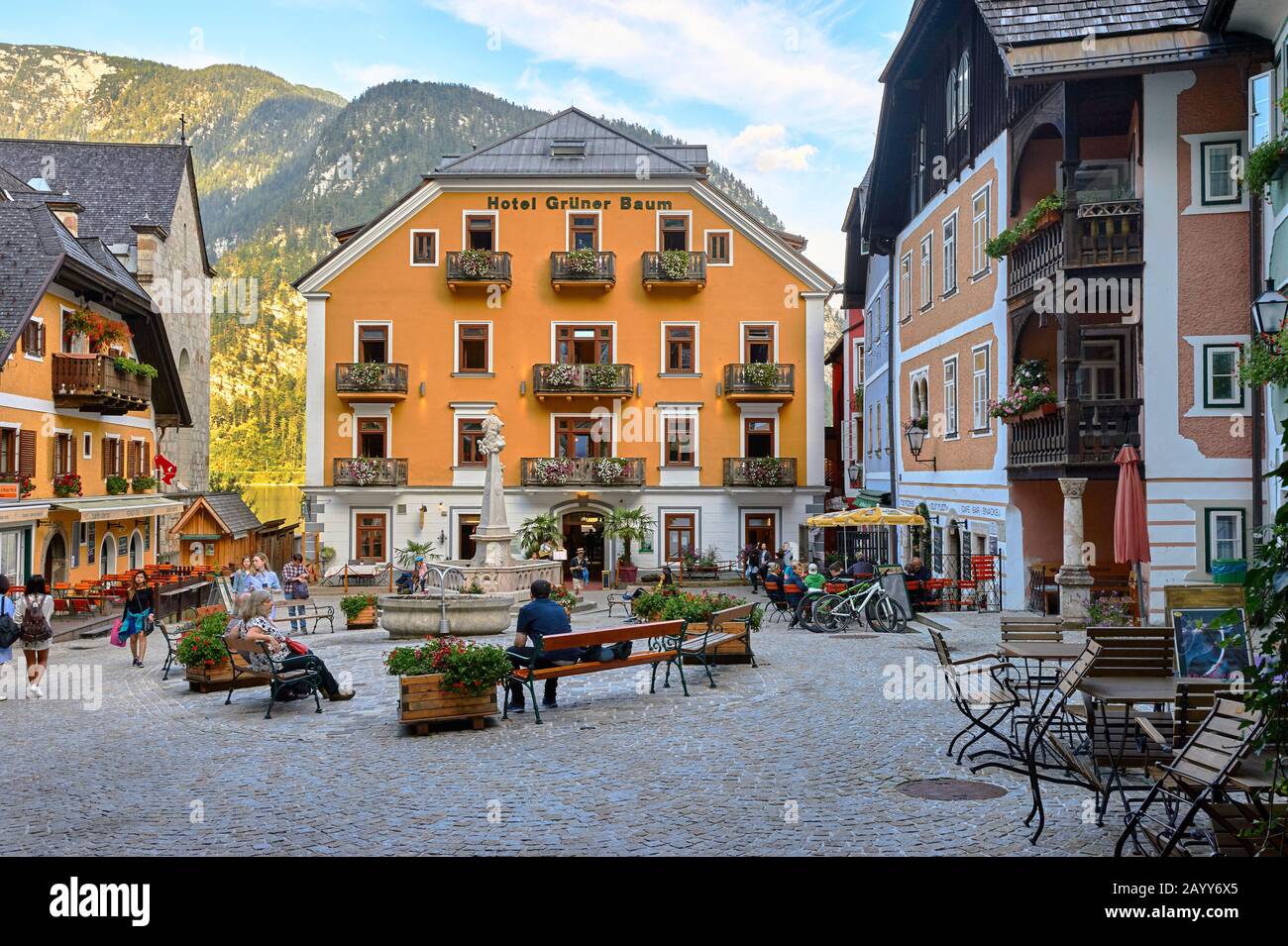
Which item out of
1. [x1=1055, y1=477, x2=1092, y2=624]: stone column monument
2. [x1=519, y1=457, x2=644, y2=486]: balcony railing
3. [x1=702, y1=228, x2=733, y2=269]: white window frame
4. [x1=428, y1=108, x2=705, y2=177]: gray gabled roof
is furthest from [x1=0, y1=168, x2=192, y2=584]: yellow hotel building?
[x1=1055, y1=477, x2=1092, y2=624]: stone column monument

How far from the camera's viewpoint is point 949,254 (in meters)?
26.4

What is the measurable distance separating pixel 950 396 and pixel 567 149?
18.1 m

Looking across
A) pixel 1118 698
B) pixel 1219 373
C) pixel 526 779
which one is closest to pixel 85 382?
pixel 526 779

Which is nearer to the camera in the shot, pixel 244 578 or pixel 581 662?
pixel 581 662

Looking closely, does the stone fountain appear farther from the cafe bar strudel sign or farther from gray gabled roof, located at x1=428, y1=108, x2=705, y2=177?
gray gabled roof, located at x1=428, y1=108, x2=705, y2=177

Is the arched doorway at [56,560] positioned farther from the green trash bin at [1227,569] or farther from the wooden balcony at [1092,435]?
the green trash bin at [1227,569]

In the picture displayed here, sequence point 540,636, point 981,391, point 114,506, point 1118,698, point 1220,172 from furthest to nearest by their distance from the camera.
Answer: point 114,506
point 981,391
point 1220,172
point 540,636
point 1118,698

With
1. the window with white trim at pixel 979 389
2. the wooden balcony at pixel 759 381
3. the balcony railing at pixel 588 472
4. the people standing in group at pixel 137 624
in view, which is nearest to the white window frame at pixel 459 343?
the balcony railing at pixel 588 472

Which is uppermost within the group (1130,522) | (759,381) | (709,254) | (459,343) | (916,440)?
(709,254)

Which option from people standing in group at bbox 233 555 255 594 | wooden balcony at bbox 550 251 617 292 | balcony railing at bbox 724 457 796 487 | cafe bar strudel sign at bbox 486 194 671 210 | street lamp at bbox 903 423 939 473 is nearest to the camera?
people standing in group at bbox 233 555 255 594

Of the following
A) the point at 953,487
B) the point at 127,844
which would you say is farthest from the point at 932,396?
the point at 127,844

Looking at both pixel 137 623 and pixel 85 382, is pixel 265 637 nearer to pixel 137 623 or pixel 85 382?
pixel 137 623

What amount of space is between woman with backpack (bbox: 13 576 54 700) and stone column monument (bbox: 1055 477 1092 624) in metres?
14.9

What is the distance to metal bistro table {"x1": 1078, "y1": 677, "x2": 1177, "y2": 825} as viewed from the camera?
24.5 ft
